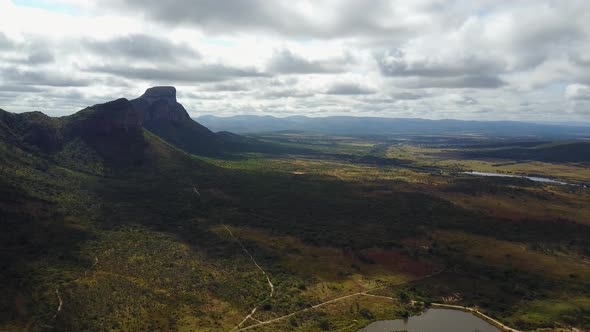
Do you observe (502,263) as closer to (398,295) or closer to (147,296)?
(398,295)

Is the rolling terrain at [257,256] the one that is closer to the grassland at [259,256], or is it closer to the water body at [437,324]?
the grassland at [259,256]

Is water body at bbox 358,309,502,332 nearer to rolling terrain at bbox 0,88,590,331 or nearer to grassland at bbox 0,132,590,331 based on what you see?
rolling terrain at bbox 0,88,590,331

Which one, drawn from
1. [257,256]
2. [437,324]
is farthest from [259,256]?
[437,324]

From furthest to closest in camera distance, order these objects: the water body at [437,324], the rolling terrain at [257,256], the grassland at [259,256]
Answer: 1. the grassland at [259,256]
2. the rolling terrain at [257,256]
3. the water body at [437,324]

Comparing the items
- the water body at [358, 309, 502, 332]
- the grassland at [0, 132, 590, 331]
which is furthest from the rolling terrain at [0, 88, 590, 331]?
the water body at [358, 309, 502, 332]

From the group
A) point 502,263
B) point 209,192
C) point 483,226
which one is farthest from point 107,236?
point 483,226

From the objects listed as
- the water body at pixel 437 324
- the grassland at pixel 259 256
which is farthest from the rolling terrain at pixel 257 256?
the water body at pixel 437 324
